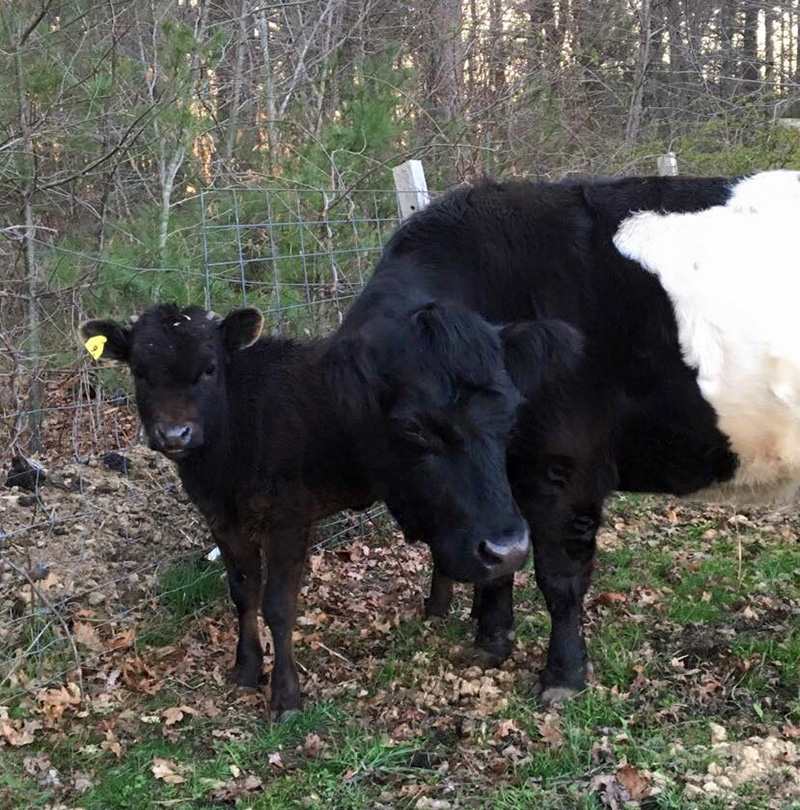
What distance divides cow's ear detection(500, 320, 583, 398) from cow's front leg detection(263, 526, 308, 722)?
4.75 feet

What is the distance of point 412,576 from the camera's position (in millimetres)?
6008

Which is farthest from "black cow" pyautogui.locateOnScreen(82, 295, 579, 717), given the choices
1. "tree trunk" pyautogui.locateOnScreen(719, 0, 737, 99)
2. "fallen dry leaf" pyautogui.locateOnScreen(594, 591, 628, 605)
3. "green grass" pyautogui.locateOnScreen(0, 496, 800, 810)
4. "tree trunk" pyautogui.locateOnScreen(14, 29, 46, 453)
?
"tree trunk" pyautogui.locateOnScreen(719, 0, 737, 99)

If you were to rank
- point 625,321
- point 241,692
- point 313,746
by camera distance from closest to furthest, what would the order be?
1. point 313,746
2. point 625,321
3. point 241,692

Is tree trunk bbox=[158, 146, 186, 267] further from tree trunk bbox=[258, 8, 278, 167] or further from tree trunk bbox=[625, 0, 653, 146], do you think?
tree trunk bbox=[625, 0, 653, 146]

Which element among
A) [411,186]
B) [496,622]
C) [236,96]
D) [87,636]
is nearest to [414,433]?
[496,622]

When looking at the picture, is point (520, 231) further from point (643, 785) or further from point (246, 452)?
point (643, 785)

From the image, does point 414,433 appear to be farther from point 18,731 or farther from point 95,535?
point 95,535

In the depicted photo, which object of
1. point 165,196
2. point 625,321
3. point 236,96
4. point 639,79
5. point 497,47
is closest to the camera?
point 625,321

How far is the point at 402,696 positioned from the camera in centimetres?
437

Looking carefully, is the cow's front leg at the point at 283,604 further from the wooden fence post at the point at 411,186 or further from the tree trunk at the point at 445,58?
the tree trunk at the point at 445,58

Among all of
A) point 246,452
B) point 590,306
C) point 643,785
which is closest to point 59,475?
point 246,452

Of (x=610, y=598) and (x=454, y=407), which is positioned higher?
(x=454, y=407)

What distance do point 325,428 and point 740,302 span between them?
2033 mm

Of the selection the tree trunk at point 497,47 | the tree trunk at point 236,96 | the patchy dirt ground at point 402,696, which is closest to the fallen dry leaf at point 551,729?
the patchy dirt ground at point 402,696
